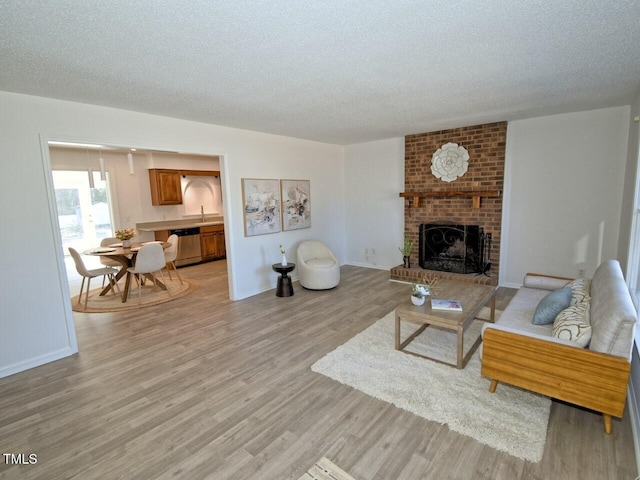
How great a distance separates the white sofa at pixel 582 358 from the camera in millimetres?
1936

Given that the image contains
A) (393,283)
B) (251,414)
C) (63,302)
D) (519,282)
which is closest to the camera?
(251,414)

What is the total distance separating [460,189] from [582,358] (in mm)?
3713

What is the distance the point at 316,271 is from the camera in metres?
5.11

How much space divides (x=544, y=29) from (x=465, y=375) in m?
2.56

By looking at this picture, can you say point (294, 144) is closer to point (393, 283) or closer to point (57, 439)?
point (393, 283)

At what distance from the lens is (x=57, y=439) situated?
2172mm

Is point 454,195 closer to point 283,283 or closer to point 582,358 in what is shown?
point 283,283

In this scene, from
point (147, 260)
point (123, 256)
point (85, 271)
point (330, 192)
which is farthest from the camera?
point (330, 192)

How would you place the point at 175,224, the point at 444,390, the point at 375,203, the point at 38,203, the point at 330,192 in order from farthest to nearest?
the point at 175,224
the point at 330,192
the point at 375,203
the point at 38,203
the point at 444,390

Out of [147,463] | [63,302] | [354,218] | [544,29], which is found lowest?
[147,463]

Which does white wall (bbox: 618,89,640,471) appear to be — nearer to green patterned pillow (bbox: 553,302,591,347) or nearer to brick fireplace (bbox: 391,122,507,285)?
green patterned pillow (bbox: 553,302,591,347)

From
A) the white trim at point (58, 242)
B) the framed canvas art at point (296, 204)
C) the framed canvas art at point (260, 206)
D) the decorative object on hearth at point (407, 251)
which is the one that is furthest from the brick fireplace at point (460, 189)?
the white trim at point (58, 242)

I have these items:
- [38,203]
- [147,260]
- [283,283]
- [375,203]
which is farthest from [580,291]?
[147,260]

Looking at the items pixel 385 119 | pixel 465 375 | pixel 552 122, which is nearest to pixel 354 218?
pixel 385 119
